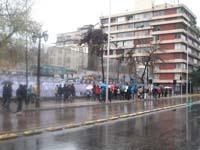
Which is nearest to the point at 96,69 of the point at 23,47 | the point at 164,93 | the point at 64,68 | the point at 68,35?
the point at 64,68

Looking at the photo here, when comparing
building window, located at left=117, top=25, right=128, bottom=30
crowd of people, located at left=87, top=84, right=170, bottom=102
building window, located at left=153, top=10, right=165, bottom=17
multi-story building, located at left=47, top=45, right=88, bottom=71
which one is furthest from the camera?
building window, located at left=117, top=25, right=128, bottom=30

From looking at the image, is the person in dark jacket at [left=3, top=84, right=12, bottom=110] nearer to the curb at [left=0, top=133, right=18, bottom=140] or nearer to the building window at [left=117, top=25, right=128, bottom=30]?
the curb at [left=0, top=133, right=18, bottom=140]

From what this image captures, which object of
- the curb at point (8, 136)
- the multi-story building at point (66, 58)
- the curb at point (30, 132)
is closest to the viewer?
the curb at point (8, 136)

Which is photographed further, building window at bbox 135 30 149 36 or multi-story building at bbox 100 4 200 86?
building window at bbox 135 30 149 36

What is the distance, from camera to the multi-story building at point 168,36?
103m

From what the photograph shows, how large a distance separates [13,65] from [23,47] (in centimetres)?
162

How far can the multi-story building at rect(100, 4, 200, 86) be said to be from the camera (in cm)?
10325

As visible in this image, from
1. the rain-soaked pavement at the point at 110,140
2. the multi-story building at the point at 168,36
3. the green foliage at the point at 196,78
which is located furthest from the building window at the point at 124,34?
the rain-soaked pavement at the point at 110,140

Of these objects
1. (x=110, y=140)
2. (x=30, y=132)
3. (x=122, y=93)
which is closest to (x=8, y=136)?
(x=30, y=132)

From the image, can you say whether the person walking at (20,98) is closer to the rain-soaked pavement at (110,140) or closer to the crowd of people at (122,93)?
the rain-soaked pavement at (110,140)

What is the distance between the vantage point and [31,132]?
571 inches

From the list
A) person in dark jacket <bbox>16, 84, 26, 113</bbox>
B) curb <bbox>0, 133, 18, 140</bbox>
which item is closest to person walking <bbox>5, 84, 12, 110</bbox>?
person in dark jacket <bbox>16, 84, 26, 113</bbox>

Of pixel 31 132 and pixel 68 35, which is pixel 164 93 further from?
pixel 68 35

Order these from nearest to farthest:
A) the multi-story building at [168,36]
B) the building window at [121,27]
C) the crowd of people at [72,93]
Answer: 1. the crowd of people at [72,93]
2. the multi-story building at [168,36]
3. the building window at [121,27]
